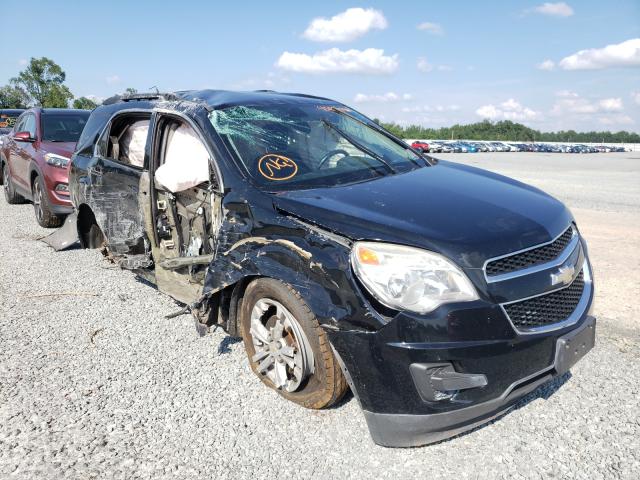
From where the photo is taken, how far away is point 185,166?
3.81 metres

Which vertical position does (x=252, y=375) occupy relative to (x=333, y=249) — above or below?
below

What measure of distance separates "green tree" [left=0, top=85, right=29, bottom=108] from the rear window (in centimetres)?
5211

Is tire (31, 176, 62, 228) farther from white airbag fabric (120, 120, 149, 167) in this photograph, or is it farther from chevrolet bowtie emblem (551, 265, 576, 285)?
chevrolet bowtie emblem (551, 265, 576, 285)

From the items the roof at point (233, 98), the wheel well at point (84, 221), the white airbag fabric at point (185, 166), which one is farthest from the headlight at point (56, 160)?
the white airbag fabric at point (185, 166)

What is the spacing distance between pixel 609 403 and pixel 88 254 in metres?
5.83

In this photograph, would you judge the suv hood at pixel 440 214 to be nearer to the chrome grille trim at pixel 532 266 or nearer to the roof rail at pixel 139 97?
the chrome grille trim at pixel 532 266

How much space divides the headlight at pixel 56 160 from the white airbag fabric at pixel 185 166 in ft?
14.3

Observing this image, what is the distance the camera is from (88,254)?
653 centimetres

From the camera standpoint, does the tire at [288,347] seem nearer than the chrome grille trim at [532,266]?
No

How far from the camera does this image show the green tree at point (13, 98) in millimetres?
52969

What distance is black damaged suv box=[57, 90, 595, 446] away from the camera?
2.32 metres

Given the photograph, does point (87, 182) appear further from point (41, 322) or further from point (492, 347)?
point (492, 347)

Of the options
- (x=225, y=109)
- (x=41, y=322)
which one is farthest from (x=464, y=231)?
(x=41, y=322)

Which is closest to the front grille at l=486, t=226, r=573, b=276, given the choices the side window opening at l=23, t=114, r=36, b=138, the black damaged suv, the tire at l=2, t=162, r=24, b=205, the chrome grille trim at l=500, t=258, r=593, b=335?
the black damaged suv
